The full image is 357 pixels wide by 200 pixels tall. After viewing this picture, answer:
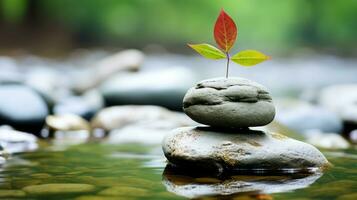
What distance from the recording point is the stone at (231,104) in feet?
10.3

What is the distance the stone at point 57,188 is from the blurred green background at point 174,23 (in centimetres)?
1535

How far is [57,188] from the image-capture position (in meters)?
2.53

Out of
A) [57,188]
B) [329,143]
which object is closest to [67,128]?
[329,143]

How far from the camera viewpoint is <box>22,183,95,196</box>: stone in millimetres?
2436

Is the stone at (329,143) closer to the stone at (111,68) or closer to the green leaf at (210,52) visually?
the green leaf at (210,52)

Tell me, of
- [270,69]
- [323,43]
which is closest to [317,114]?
[270,69]

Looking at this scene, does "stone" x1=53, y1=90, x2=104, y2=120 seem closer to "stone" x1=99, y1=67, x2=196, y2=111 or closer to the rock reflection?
"stone" x1=99, y1=67, x2=196, y2=111

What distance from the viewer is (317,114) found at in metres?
6.38

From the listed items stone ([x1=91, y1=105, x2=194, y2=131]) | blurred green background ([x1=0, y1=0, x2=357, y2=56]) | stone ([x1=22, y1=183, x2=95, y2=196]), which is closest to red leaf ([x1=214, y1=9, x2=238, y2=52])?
stone ([x1=22, y1=183, x2=95, y2=196])

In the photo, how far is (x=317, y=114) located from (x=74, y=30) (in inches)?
612

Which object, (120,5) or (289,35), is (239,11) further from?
(120,5)

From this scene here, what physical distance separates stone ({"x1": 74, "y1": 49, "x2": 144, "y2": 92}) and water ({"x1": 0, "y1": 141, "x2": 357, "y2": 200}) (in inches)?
203

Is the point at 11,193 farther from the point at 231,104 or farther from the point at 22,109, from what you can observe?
the point at 22,109

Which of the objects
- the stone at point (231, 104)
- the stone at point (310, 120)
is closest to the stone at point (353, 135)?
the stone at point (310, 120)
